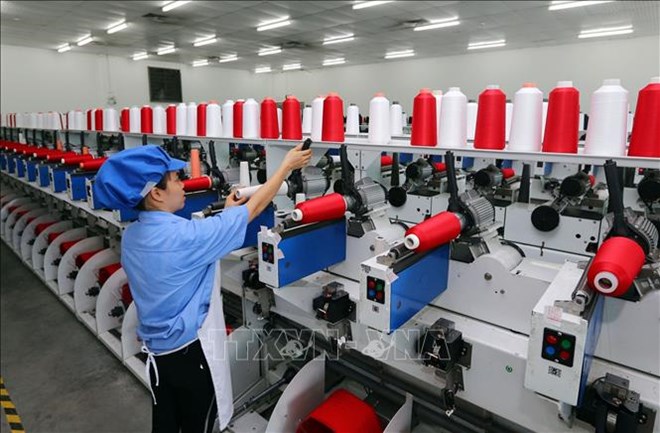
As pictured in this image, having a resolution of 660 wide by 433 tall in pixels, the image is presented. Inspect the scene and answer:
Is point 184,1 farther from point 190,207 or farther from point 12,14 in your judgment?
point 190,207

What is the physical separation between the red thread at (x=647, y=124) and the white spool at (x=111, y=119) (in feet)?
13.0

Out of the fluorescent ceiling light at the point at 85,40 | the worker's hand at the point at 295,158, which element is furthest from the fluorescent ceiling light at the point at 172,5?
the worker's hand at the point at 295,158

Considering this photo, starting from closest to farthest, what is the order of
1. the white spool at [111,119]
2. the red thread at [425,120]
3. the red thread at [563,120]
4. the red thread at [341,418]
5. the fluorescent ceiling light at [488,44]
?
the red thread at [563,120] < the red thread at [425,120] < the red thread at [341,418] < the white spool at [111,119] < the fluorescent ceiling light at [488,44]

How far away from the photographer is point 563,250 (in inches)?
100

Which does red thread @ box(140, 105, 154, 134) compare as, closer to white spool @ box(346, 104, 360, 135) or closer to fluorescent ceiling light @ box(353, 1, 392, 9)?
white spool @ box(346, 104, 360, 135)

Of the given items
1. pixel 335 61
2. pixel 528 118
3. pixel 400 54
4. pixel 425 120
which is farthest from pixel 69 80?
pixel 528 118

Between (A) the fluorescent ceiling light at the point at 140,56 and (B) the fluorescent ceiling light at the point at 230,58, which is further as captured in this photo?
(B) the fluorescent ceiling light at the point at 230,58

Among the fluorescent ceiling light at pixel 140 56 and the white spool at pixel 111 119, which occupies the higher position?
the fluorescent ceiling light at pixel 140 56

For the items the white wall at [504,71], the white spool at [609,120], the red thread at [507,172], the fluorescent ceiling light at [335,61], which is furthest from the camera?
the fluorescent ceiling light at [335,61]

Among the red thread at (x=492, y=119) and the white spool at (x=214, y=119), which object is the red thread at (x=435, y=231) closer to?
the red thread at (x=492, y=119)

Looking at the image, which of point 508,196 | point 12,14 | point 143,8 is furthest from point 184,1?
point 508,196

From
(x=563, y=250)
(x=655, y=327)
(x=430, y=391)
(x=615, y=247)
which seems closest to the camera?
(x=615, y=247)

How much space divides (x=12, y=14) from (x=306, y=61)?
7.93m

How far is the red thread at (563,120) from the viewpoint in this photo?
1.35 meters
